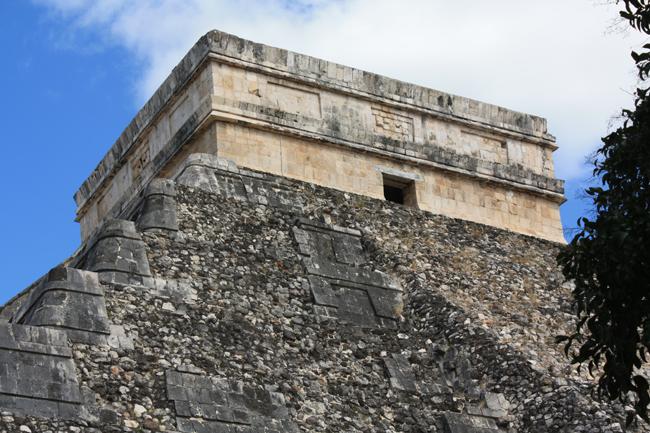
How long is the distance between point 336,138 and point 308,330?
462 cm

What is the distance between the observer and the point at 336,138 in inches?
591

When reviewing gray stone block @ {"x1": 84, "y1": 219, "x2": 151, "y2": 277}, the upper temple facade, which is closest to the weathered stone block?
gray stone block @ {"x1": 84, "y1": 219, "x2": 151, "y2": 277}

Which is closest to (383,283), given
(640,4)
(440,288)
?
(440,288)

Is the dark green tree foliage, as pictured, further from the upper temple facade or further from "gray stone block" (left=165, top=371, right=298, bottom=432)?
the upper temple facade

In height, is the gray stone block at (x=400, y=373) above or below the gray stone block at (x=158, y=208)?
below

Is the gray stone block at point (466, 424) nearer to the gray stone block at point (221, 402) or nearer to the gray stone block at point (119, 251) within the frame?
the gray stone block at point (221, 402)

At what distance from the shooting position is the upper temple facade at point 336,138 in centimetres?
1452

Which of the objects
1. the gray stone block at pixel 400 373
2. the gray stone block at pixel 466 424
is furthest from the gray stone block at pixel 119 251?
the gray stone block at pixel 466 424

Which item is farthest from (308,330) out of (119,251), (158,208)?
(158,208)

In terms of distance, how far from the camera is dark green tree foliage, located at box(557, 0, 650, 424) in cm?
716

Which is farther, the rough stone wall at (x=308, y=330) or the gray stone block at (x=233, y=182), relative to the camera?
the gray stone block at (x=233, y=182)

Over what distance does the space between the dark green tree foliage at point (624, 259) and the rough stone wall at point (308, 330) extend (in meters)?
2.94

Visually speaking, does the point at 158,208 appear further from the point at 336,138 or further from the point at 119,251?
the point at 336,138

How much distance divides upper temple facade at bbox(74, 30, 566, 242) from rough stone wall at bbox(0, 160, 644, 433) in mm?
781
